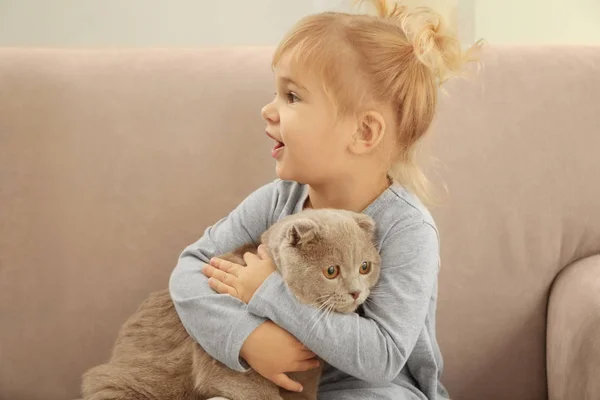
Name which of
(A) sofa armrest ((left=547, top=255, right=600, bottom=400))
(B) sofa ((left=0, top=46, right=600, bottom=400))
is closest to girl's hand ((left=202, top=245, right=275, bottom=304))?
(B) sofa ((left=0, top=46, right=600, bottom=400))

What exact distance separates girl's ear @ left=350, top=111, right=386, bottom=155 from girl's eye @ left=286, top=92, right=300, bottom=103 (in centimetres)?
12

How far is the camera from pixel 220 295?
1.25 metres

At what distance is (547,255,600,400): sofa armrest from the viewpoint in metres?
1.38

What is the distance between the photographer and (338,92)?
1.26 m

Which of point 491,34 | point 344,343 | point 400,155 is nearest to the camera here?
point 344,343

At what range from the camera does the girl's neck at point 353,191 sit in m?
1.35

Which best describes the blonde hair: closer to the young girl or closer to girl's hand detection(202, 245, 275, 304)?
the young girl

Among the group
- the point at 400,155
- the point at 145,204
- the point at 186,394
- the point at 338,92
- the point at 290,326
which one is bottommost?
the point at 186,394

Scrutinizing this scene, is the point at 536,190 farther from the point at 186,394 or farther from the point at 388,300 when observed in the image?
the point at 186,394

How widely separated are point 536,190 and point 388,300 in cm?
62

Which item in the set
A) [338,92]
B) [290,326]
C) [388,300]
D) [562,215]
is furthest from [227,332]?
[562,215]

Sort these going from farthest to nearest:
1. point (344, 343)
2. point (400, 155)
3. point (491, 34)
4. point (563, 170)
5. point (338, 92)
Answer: point (491, 34) < point (563, 170) < point (400, 155) < point (338, 92) < point (344, 343)

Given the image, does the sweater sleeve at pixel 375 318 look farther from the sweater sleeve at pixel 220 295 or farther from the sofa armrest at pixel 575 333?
the sofa armrest at pixel 575 333

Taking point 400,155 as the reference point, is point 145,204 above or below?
below
